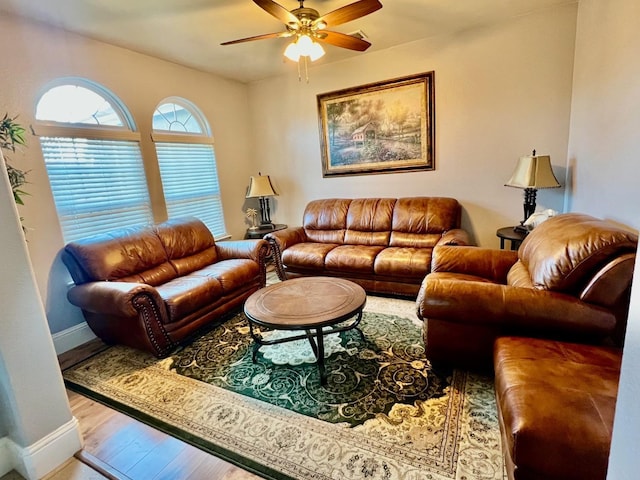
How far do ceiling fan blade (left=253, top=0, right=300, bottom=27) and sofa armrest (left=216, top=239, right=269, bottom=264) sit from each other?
2.06 metres

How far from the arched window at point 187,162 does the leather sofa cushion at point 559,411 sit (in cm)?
370

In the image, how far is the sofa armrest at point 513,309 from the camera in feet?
5.10

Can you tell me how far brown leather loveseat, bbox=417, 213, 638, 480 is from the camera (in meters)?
1.03

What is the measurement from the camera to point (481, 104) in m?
3.43

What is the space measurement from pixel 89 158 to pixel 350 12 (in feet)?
8.52

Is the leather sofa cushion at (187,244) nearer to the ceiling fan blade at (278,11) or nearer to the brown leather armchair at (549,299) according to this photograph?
the ceiling fan blade at (278,11)

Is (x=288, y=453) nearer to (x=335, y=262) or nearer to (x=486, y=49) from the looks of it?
(x=335, y=262)

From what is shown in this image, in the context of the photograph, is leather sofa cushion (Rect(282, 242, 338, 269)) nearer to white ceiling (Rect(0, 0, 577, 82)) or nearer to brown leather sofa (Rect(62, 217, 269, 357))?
brown leather sofa (Rect(62, 217, 269, 357))

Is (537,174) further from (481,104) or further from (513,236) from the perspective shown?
(481,104)

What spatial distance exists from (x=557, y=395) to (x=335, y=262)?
2.45 m

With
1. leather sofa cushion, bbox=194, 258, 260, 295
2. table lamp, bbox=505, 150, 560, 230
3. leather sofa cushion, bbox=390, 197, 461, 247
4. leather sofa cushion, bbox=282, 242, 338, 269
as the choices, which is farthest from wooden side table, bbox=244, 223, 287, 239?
table lamp, bbox=505, 150, 560, 230

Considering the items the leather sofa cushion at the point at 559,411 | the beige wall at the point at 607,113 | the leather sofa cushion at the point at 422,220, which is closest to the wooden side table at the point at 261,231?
the leather sofa cushion at the point at 422,220

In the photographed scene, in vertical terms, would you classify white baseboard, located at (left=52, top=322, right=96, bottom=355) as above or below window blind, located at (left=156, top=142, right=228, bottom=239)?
below

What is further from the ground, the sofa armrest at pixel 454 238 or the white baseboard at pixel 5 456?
the sofa armrest at pixel 454 238
